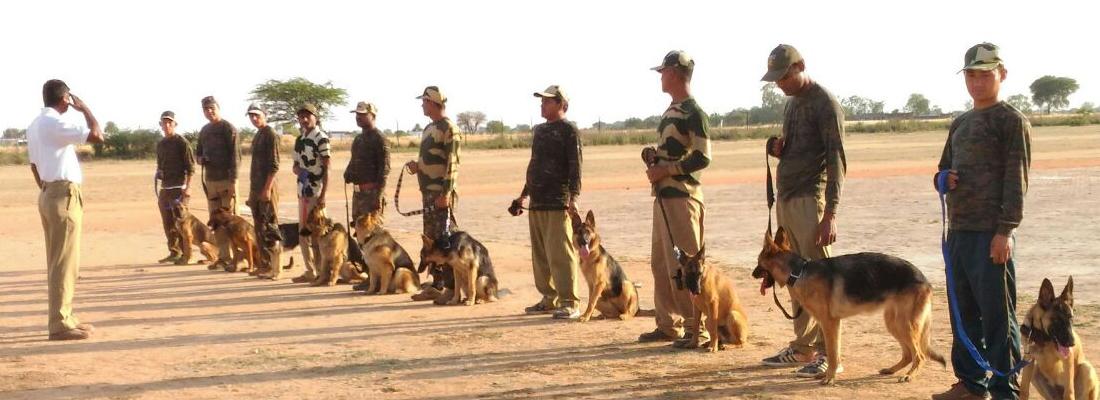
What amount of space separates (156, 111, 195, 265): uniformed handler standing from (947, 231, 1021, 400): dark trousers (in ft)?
36.0

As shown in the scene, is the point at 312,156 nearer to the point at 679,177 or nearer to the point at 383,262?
the point at 383,262

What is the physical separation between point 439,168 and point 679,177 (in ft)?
11.4

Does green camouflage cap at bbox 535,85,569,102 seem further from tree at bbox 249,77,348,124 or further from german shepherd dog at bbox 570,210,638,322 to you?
tree at bbox 249,77,348,124

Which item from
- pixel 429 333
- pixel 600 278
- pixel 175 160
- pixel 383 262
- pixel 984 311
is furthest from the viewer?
pixel 175 160

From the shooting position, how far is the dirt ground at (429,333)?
734 cm

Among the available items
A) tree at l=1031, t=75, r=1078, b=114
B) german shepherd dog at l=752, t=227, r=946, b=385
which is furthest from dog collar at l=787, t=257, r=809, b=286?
tree at l=1031, t=75, r=1078, b=114

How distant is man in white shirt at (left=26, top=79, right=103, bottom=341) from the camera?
8.84 meters

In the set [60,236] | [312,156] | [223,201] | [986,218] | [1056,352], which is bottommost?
[1056,352]

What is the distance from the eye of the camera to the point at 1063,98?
125 m

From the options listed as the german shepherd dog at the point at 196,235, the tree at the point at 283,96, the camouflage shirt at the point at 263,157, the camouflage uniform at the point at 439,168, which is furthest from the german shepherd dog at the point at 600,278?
the tree at the point at 283,96

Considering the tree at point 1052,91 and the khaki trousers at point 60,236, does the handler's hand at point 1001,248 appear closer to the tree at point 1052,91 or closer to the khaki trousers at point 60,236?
the khaki trousers at point 60,236

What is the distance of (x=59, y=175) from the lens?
8891 millimetres

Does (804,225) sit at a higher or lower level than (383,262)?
higher

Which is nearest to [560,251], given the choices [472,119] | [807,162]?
[807,162]
